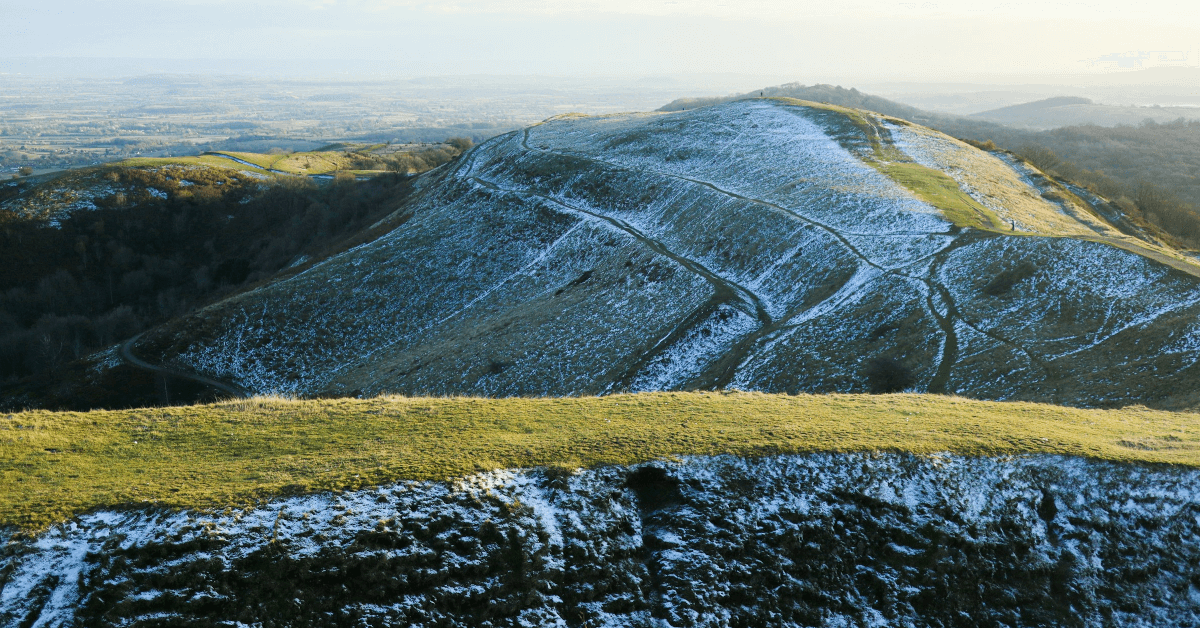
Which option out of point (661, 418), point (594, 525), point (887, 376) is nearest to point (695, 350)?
point (887, 376)

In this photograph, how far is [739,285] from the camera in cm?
Answer: 4269

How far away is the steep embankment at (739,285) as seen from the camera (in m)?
28.4

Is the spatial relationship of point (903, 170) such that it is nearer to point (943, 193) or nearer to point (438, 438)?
point (943, 193)

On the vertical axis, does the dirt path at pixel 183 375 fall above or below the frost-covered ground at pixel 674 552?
below

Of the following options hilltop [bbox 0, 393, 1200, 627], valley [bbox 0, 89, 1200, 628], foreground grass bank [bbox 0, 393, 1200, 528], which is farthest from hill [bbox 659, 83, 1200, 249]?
hilltop [bbox 0, 393, 1200, 627]

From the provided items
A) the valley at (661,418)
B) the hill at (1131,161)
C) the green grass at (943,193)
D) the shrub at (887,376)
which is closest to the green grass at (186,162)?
the valley at (661,418)

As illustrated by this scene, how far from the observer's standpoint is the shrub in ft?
90.5

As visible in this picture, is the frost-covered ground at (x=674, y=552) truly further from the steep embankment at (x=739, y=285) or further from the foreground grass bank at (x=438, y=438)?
the steep embankment at (x=739, y=285)

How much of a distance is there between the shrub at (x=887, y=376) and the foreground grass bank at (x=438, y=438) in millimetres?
7630

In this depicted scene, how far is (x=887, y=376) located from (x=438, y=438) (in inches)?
809

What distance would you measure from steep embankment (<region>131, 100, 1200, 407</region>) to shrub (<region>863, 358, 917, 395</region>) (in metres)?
0.39

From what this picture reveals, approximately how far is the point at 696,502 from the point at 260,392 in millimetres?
Answer: 41061

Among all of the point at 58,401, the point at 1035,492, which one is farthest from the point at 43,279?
the point at 1035,492

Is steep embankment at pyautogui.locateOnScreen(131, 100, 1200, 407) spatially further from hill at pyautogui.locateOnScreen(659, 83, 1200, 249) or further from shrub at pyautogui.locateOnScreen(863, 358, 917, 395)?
hill at pyautogui.locateOnScreen(659, 83, 1200, 249)
